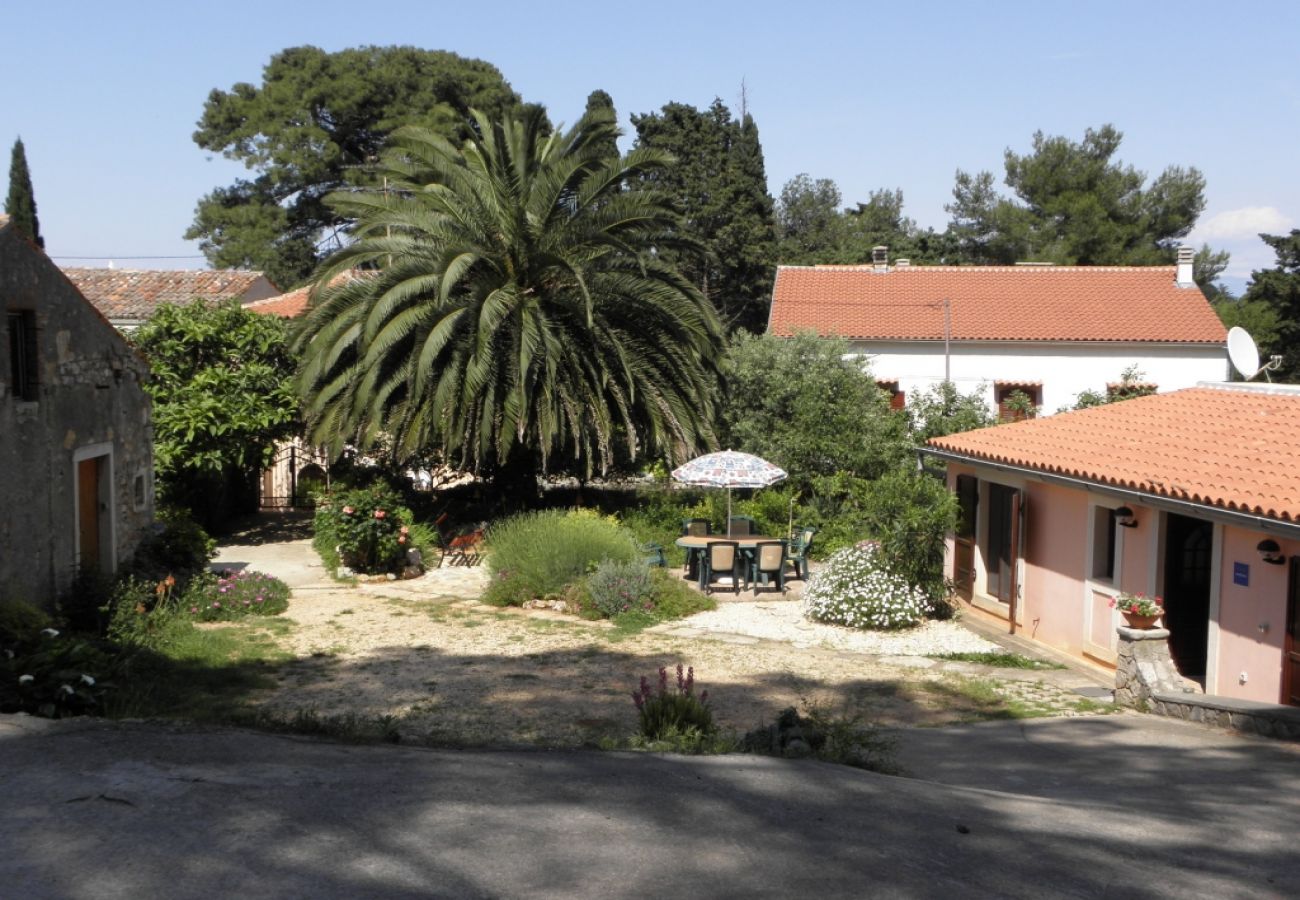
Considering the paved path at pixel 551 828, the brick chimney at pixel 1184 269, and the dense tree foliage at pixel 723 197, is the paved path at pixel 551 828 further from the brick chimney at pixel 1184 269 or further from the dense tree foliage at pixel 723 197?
the dense tree foliage at pixel 723 197

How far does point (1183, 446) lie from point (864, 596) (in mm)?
4213

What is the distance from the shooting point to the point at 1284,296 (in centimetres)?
4000

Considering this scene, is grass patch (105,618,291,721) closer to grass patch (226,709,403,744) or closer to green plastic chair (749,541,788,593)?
grass patch (226,709,403,744)

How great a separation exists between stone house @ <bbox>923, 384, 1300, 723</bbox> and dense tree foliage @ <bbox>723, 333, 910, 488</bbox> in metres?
5.11

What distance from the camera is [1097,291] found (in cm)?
3716

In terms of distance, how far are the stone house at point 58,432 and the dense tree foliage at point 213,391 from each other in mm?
4820

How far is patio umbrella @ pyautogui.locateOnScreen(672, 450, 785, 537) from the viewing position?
59.8ft

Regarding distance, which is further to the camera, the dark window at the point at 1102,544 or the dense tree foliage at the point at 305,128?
the dense tree foliage at the point at 305,128

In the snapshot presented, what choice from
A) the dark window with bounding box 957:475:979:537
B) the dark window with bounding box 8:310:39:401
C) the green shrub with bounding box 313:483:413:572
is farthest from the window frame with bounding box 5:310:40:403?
the dark window with bounding box 957:475:979:537

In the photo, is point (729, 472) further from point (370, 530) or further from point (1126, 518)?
point (1126, 518)

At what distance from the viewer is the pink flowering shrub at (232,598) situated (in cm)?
1504

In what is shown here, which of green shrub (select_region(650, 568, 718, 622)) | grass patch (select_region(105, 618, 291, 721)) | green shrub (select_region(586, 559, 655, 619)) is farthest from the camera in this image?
green shrub (select_region(650, 568, 718, 622))

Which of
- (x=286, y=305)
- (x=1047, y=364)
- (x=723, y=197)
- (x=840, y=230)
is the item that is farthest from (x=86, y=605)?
(x=840, y=230)

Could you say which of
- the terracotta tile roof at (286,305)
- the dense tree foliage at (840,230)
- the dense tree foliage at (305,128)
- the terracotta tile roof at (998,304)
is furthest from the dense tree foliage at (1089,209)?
the terracotta tile roof at (286,305)
